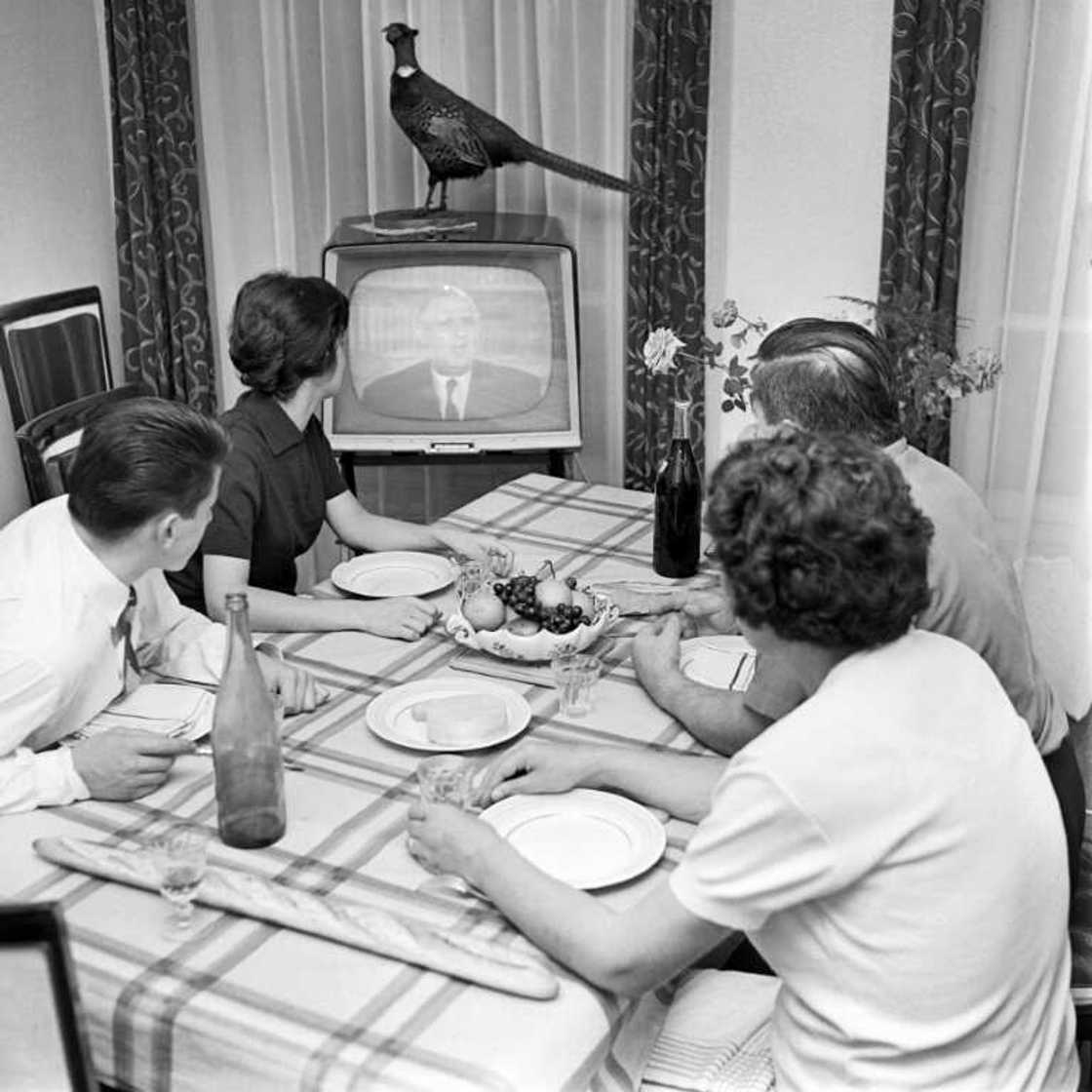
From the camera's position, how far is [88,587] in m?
1.60

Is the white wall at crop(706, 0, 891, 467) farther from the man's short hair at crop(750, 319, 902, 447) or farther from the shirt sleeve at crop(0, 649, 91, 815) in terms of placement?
the shirt sleeve at crop(0, 649, 91, 815)

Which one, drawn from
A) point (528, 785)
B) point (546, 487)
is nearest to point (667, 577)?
point (546, 487)

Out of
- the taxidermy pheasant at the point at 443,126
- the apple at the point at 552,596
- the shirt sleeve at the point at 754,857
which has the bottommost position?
the apple at the point at 552,596

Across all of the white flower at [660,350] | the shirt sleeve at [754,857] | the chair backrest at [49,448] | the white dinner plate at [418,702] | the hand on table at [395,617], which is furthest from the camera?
the chair backrest at [49,448]

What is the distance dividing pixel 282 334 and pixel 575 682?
87 centimetres

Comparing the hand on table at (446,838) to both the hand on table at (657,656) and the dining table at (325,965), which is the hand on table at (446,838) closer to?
the dining table at (325,965)

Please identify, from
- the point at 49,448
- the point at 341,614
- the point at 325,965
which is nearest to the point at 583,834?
the point at 325,965

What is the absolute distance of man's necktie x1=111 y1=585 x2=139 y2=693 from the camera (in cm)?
167

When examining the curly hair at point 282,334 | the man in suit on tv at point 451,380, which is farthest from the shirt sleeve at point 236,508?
the man in suit on tv at point 451,380

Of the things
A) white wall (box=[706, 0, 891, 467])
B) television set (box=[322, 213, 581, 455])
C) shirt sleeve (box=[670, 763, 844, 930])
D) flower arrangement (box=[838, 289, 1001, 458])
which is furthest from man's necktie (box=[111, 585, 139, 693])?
white wall (box=[706, 0, 891, 467])

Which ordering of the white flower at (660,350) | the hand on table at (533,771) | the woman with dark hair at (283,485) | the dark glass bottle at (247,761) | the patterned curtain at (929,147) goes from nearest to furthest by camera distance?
the dark glass bottle at (247,761), the hand on table at (533,771), the woman with dark hair at (283,485), the white flower at (660,350), the patterned curtain at (929,147)

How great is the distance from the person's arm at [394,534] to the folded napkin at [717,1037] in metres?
0.95

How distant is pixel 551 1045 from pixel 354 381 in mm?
2082

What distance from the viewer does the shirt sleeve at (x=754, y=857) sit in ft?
3.62
